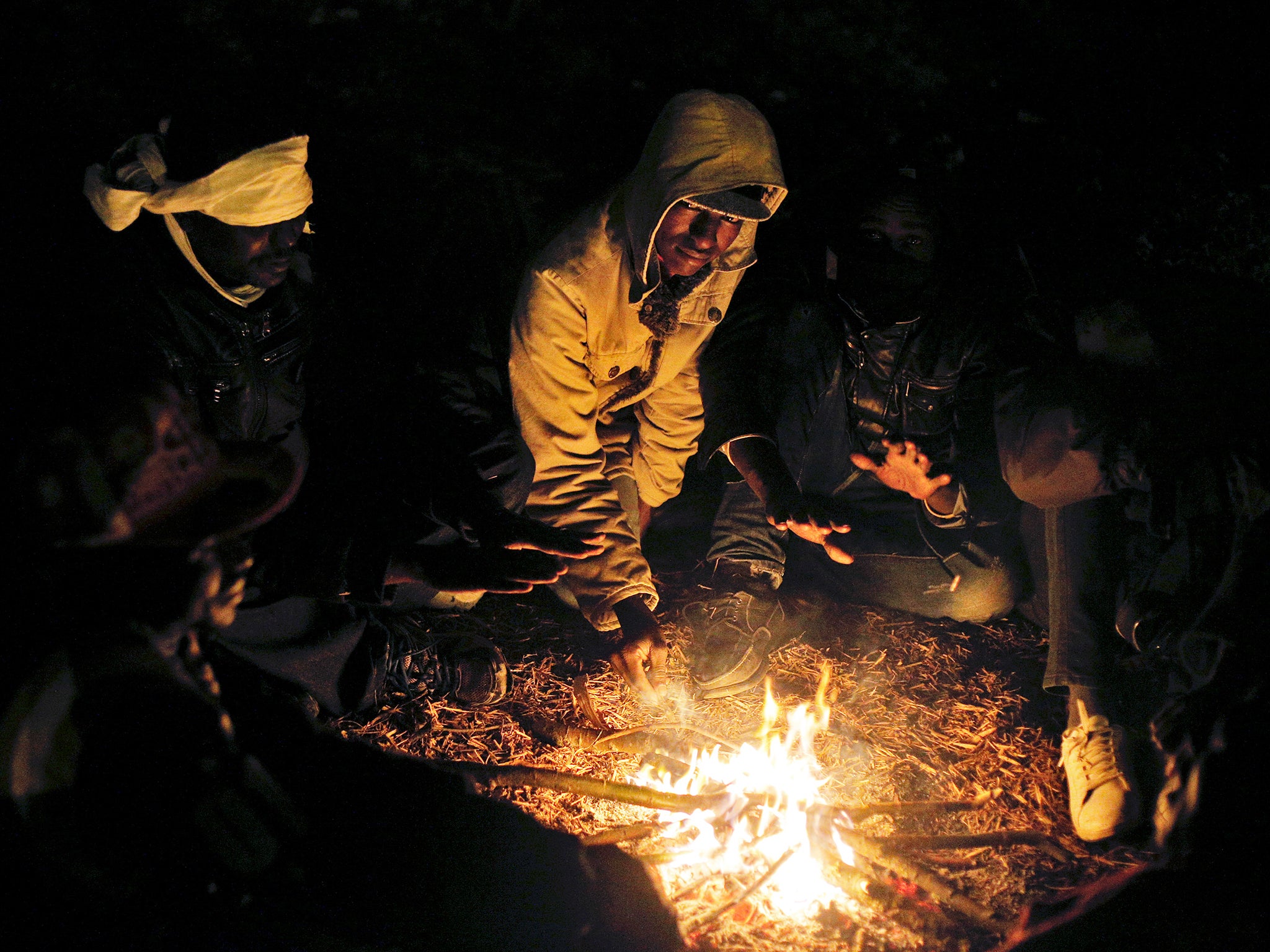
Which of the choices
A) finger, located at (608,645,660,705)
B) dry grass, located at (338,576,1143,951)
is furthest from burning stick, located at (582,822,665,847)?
finger, located at (608,645,660,705)

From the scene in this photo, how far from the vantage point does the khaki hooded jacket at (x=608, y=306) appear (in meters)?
3.17

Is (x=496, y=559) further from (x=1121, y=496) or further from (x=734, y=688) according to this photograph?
(x=1121, y=496)

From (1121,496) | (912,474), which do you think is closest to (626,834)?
(912,474)

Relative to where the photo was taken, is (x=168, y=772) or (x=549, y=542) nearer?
(x=168, y=772)

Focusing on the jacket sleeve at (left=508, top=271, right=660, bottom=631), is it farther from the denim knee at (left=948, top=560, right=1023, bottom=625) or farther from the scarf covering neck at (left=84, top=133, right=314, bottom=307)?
the denim knee at (left=948, top=560, right=1023, bottom=625)

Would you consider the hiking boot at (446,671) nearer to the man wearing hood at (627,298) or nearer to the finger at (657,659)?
the man wearing hood at (627,298)

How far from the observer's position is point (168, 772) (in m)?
1.81

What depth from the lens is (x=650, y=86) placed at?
17.1 ft

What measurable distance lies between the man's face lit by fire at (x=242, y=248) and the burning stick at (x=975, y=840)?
3328 millimetres

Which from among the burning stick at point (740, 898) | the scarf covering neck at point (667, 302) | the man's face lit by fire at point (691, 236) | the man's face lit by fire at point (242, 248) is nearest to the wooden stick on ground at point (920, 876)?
the burning stick at point (740, 898)

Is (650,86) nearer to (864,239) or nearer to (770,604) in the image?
(864,239)

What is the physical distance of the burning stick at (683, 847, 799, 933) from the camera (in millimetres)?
2676

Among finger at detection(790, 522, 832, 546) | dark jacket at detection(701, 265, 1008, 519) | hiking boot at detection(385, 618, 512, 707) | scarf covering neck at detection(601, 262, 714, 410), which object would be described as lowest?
hiking boot at detection(385, 618, 512, 707)

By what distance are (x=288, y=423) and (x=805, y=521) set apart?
241 centimetres
